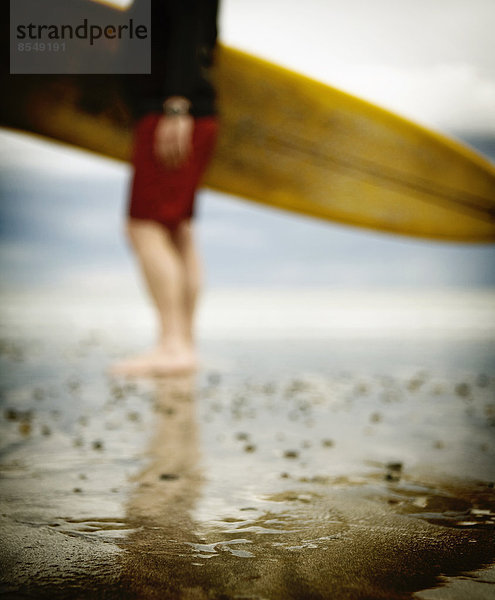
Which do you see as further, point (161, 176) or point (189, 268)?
point (189, 268)

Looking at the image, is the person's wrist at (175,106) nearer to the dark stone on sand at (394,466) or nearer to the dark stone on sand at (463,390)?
the dark stone on sand at (463,390)

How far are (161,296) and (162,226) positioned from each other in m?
0.34

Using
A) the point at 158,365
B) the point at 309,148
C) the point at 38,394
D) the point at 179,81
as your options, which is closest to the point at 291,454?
the point at 38,394

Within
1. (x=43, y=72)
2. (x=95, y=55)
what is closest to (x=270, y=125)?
(x=95, y=55)

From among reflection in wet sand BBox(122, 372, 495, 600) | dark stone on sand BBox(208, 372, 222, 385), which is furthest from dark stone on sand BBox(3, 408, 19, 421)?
dark stone on sand BBox(208, 372, 222, 385)

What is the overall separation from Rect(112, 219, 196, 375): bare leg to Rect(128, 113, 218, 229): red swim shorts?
0.08 meters

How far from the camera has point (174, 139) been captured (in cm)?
256

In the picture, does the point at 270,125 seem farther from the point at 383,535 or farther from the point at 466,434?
the point at 383,535

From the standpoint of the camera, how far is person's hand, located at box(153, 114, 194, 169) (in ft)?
8.32

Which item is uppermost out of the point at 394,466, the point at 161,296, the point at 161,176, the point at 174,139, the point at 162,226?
the point at 174,139

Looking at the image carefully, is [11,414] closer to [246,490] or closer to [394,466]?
[246,490]

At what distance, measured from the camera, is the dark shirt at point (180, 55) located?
8.08ft

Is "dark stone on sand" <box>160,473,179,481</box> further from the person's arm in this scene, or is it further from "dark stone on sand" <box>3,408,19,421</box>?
the person's arm

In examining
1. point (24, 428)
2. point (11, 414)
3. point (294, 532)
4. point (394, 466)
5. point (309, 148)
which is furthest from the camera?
point (309, 148)
